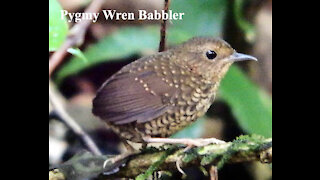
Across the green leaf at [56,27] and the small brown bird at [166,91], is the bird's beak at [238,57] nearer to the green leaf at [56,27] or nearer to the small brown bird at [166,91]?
the small brown bird at [166,91]

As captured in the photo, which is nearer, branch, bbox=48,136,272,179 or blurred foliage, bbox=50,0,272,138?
branch, bbox=48,136,272,179

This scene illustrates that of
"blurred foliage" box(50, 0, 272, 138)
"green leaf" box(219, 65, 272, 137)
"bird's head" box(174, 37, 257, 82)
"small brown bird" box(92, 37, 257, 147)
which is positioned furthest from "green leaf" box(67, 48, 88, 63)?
"green leaf" box(219, 65, 272, 137)

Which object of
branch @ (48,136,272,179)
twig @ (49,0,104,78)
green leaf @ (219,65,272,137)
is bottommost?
branch @ (48,136,272,179)

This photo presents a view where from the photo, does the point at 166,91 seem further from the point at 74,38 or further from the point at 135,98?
the point at 74,38

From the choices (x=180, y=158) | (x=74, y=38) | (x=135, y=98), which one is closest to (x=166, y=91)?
(x=135, y=98)

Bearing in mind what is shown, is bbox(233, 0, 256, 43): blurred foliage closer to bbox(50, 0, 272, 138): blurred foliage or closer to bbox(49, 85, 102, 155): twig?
bbox(50, 0, 272, 138): blurred foliage

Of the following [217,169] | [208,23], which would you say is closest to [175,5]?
[208,23]

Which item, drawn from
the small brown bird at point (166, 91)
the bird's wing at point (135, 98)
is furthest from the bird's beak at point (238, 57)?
the bird's wing at point (135, 98)
